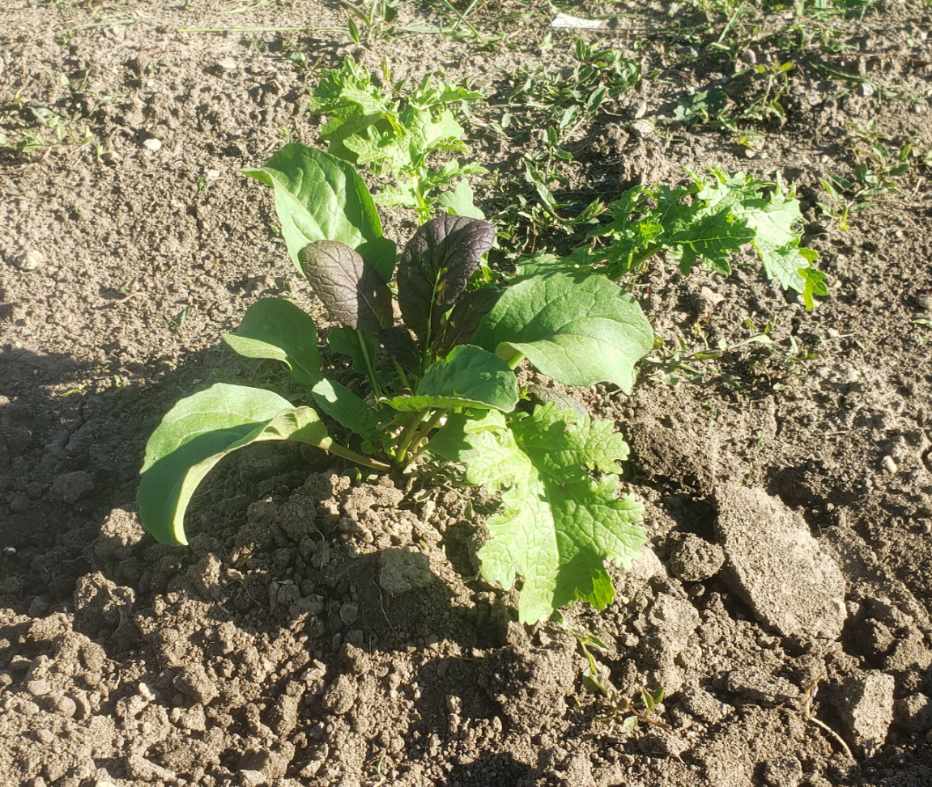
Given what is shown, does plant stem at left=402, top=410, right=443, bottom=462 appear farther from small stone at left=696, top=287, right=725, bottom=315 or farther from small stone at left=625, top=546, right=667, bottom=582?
small stone at left=696, top=287, right=725, bottom=315

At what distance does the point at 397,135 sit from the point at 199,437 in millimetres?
1169

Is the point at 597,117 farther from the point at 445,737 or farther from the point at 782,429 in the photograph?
the point at 445,737

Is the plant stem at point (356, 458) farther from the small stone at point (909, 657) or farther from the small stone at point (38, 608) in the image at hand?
the small stone at point (909, 657)

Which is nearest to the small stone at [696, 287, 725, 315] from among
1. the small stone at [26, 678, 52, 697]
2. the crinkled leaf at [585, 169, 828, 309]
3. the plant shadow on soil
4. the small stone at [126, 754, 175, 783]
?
the crinkled leaf at [585, 169, 828, 309]

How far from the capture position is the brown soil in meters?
2.37

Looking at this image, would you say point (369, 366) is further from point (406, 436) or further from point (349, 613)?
point (349, 613)

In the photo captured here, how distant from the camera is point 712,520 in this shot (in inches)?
114

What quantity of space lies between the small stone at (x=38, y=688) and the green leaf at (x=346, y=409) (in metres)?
0.98

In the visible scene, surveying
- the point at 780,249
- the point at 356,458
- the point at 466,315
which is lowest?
the point at 356,458

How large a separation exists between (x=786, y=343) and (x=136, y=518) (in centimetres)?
226

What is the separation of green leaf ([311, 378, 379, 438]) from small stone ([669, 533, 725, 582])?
93 centimetres

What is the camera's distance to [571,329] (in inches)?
103

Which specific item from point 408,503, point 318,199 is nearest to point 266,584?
point 408,503

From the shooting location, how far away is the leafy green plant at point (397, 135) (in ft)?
9.70
